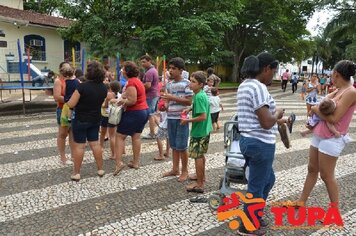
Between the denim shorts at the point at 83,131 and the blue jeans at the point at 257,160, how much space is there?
2598 mm

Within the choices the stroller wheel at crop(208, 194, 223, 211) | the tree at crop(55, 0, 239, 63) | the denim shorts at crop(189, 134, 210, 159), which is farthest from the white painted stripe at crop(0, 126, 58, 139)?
the tree at crop(55, 0, 239, 63)

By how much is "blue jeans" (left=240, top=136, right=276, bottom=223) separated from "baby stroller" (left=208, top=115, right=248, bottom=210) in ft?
0.81

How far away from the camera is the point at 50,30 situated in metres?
23.1

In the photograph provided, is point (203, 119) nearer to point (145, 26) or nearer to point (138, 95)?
point (138, 95)

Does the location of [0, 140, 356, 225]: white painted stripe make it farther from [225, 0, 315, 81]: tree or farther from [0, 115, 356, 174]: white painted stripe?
[225, 0, 315, 81]: tree

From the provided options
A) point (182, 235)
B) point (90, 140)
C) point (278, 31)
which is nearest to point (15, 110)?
point (90, 140)

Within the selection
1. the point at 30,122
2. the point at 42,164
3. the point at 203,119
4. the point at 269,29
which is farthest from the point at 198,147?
the point at 269,29

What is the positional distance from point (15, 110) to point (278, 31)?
22978 mm

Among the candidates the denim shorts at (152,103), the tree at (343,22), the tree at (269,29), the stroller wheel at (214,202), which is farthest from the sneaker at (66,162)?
the tree at (343,22)

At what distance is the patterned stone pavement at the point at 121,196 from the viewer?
3738mm

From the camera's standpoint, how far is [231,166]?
12.6 feet

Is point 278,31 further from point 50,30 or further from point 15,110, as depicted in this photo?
point 15,110

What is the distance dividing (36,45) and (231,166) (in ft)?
71.6

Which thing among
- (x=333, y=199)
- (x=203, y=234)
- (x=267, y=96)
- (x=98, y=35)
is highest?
(x=98, y=35)
